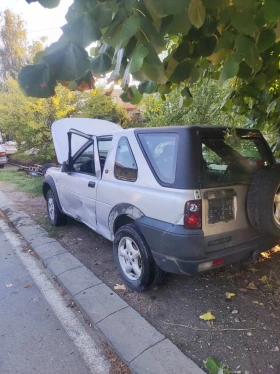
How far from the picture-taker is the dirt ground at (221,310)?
87.0 inches

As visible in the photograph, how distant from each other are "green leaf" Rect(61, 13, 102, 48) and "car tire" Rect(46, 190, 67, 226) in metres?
4.10

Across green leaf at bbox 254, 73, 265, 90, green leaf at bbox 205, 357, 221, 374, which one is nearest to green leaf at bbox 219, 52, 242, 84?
green leaf at bbox 254, 73, 265, 90

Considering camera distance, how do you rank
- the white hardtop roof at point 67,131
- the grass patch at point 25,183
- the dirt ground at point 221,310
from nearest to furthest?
1. the dirt ground at point 221,310
2. the white hardtop roof at point 67,131
3. the grass patch at point 25,183

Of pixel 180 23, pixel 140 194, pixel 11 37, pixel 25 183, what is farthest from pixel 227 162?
pixel 11 37

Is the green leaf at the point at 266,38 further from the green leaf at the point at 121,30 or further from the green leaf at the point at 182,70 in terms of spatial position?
the green leaf at the point at 121,30

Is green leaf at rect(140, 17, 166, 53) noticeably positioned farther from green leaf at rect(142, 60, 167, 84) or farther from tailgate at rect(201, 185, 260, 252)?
tailgate at rect(201, 185, 260, 252)

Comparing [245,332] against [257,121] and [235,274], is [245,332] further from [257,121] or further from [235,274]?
[257,121]

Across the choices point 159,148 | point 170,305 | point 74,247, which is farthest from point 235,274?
point 74,247

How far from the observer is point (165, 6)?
49.7 inches

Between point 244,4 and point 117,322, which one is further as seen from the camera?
point 117,322

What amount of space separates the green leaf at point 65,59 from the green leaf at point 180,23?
50cm

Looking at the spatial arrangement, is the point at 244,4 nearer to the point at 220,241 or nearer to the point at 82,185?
the point at 220,241

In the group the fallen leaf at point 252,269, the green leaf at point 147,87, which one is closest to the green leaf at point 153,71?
the green leaf at point 147,87

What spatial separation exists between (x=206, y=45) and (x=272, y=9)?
2.17ft
